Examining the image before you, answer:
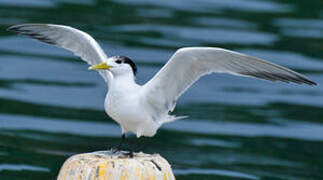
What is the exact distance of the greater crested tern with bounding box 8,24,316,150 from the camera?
989 cm

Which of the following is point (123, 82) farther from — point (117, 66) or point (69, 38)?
point (69, 38)

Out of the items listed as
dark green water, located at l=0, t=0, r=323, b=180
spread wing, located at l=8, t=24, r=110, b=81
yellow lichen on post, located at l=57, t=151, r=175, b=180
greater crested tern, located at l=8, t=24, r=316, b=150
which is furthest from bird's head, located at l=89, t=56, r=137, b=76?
dark green water, located at l=0, t=0, r=323, b=180

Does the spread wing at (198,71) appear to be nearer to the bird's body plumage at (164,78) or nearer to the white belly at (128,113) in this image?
the bird's body plumage at (164,78)

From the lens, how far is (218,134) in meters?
18.8

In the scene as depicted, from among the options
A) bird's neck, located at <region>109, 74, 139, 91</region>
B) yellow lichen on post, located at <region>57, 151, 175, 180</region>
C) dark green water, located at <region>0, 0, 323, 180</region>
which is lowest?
dark green water, located at <region>0, 0, 323, 180</region>

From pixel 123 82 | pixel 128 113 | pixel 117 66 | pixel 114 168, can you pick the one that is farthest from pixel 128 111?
pixel 114 168

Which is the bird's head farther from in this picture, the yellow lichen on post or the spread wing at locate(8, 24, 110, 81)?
the yellow lichen on post

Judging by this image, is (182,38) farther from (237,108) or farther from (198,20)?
(237,108)

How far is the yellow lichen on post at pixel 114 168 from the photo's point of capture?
9086 millimetres

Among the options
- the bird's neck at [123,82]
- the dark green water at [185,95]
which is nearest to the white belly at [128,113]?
the bird's neck at [123,82]

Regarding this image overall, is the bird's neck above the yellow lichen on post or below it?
above

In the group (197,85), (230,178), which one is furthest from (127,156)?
(197,85)

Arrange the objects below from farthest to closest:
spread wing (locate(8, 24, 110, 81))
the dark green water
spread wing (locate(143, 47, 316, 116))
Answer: the dark green water → spread wing (locate(8, 24, 110, 81)) → spread wing (locate(143, 47, 316, 116))

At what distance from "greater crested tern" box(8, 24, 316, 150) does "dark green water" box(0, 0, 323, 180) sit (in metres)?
5.66
